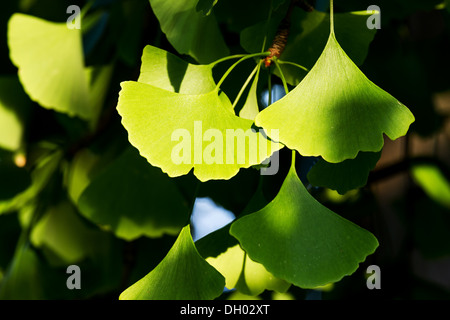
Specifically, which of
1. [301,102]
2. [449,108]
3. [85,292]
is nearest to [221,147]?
[301,102]

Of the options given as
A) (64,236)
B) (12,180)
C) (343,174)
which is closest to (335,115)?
(343,174)

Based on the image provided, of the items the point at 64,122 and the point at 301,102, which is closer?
the point at 301,102

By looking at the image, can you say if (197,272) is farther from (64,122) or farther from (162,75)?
(64,122)

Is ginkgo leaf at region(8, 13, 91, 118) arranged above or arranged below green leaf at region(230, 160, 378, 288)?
below

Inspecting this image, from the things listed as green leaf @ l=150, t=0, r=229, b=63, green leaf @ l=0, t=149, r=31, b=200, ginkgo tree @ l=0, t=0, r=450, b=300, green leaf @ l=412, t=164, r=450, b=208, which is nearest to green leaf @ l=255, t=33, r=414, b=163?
ginkgo tree @ l=0, t=0, r=450, b=300

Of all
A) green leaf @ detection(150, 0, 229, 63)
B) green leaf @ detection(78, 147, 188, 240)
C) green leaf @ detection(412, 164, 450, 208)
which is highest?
green leaf @ detection(150, 0, 229, 63)

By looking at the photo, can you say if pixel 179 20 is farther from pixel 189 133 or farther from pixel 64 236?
pixel 64 236

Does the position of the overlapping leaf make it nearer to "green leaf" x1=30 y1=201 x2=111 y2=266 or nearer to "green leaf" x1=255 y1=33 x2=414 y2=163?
"green leaf" x1=255 y1=33 x2=414 y2=163
